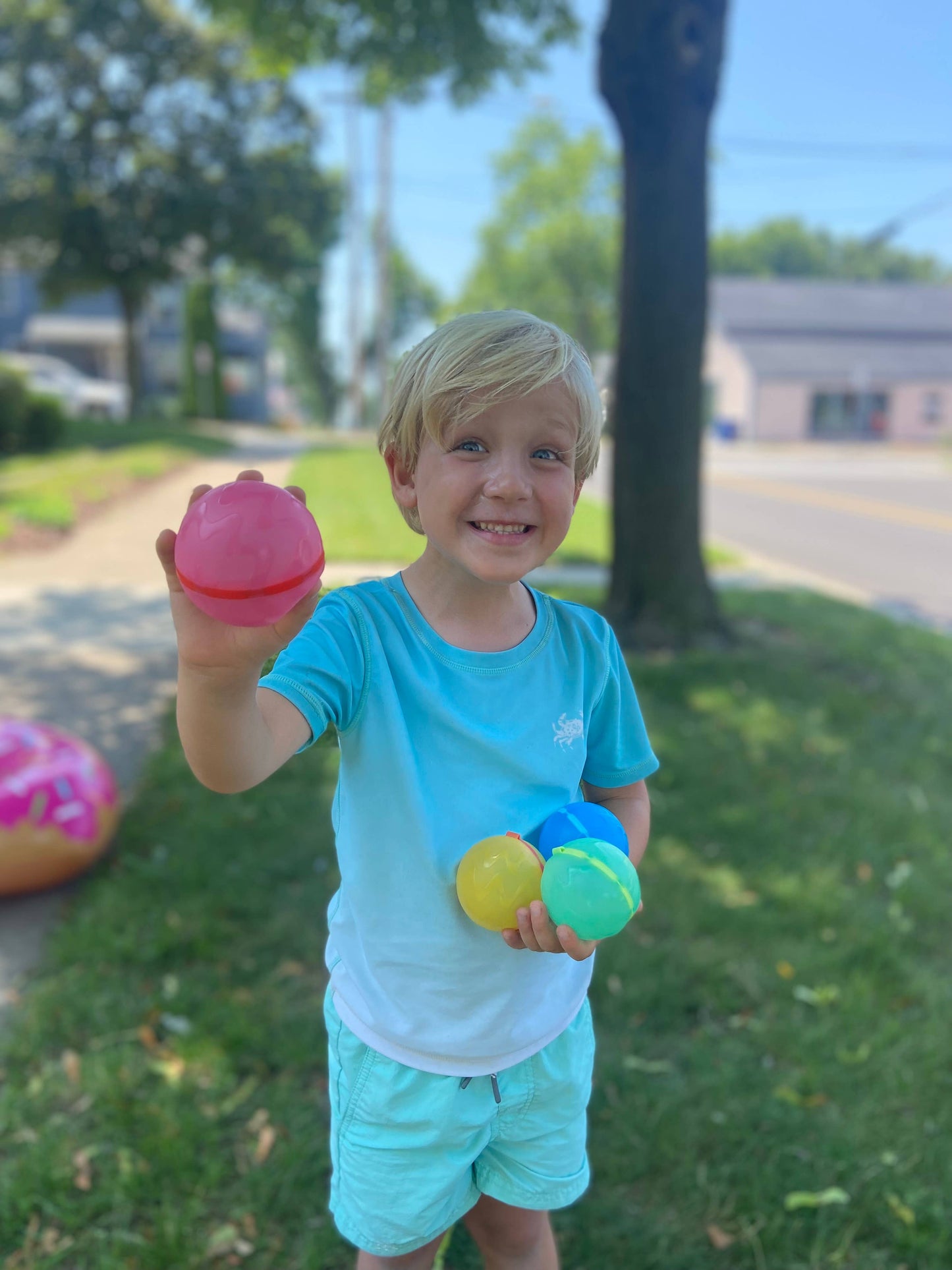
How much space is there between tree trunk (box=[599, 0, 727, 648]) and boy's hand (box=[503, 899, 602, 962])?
4.83 m

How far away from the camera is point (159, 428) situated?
23.5 meters

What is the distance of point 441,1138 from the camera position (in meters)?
1.53

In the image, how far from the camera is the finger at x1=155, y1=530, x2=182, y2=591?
116 cm

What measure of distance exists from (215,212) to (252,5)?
64.8 feet

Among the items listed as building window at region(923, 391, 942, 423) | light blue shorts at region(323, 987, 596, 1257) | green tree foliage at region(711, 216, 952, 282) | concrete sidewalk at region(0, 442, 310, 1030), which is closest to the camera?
light blue shorts at region(323, 987, 596, 1257)

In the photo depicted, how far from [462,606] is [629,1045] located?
6.01 feet

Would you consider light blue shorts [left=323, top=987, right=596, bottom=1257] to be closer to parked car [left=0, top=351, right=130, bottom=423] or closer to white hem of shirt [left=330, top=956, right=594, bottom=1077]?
white hem of shirt [left=330, top=956, right=594, bottom=1077]

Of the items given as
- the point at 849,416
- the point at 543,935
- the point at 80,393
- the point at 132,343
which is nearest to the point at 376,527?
the point at 543,935

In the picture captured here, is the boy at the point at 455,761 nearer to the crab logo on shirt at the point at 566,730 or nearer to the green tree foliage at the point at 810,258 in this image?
the crab logo on shirt at the point at 566,730

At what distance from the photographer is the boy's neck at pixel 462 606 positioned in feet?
4.81

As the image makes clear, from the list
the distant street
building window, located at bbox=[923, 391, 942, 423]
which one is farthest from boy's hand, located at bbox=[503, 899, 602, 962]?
building window, located at bbox=[923, 391, 942, 423]

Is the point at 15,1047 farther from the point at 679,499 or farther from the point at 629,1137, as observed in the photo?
the point at 679,499

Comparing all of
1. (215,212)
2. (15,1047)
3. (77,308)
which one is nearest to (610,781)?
(15,1047)

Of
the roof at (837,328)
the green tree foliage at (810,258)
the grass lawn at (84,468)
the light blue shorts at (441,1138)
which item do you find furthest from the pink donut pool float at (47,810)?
the green tree foliage at (810,258)
